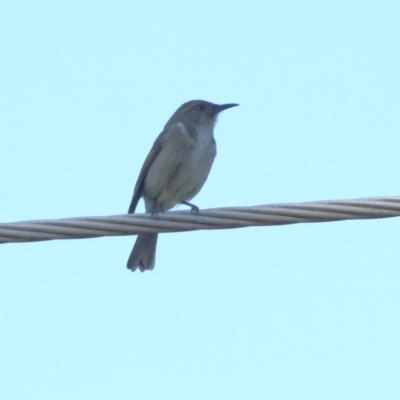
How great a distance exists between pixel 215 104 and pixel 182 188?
1.58m

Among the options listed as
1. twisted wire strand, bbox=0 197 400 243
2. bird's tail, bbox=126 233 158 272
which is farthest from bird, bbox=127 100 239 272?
twisted wire strand, bbox=0 197 400 243

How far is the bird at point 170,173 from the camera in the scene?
7488 mm

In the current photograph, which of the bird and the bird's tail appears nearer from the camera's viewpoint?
the bird

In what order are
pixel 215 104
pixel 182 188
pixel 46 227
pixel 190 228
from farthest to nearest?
pixel 215 104
pixel 182 188
pixel 190 228
pixel 46 227

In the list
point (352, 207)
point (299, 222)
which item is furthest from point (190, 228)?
point (352, 207)

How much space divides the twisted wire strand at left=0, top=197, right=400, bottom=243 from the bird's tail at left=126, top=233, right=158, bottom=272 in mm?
2899

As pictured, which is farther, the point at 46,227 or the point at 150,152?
the point at 150,152

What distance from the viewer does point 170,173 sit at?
7.46 m

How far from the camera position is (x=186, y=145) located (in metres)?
7.62

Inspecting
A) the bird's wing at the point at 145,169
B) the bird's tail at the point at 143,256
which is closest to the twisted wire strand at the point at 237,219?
the bird's tail at the point at 143,256

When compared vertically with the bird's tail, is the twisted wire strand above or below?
below

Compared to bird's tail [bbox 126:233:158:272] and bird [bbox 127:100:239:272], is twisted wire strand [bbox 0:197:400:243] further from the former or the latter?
bird's tail [bbox 126:233:158:272]

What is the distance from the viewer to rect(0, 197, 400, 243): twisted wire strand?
14.9ft

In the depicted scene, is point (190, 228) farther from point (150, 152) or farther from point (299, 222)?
point (150, 152)
